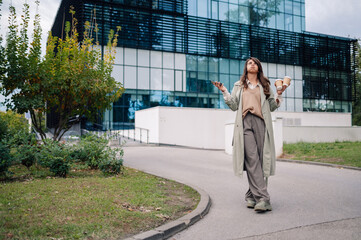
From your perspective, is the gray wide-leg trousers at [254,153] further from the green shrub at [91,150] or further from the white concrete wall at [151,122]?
the white concrete wall at [151,122]

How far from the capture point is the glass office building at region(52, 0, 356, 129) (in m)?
32.2

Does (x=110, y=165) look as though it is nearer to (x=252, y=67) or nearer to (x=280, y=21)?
(x=252, y=67)

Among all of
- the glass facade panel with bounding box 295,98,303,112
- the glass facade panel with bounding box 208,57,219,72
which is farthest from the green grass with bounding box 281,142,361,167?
the glass facade panel with bounding box 295,98,303,112

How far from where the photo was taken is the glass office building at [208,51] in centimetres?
3225

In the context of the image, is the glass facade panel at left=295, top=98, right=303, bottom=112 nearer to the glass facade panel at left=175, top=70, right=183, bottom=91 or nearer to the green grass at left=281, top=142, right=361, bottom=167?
the glass facade panel at left=175, top=70, right=183, bottom=91

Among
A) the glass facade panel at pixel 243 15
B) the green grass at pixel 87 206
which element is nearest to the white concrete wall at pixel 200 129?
the green grass at pixel 87 206

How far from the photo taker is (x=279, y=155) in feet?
46.7

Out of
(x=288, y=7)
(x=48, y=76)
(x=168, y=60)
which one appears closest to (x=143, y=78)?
(x=168, y=60)

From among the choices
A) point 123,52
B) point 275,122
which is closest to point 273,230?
point 275,122

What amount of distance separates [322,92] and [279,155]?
101ft

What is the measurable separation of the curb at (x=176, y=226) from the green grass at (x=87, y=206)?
0.15 meters

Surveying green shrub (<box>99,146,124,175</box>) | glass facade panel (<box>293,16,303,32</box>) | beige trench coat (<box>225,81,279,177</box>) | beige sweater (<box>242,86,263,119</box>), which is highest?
glass facade panel (<box>293,16,303,32</box>)

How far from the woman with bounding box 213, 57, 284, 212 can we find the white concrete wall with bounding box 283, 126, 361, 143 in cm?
1695

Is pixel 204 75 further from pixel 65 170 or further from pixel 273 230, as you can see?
pixel 273 230
